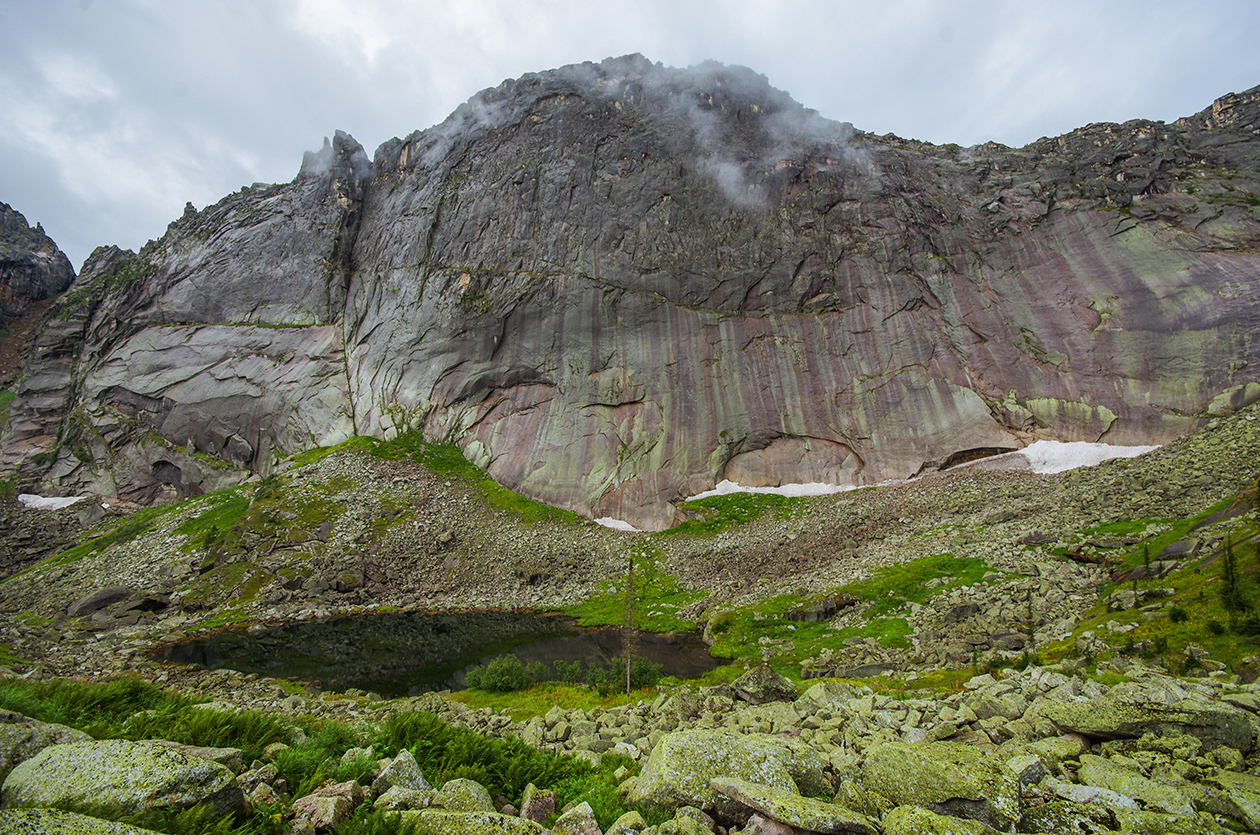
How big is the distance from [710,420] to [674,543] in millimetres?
15519

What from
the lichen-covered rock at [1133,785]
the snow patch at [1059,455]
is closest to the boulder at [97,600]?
the lichen-covered rock at [1133,785]

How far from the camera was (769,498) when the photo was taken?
50.4 metres

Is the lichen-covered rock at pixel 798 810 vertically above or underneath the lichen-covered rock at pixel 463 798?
above

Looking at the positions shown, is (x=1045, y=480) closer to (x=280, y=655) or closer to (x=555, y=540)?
(x=555, y=540)

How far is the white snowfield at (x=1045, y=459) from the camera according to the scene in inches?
1687

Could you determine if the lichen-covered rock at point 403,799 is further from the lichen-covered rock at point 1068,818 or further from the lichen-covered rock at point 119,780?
the lichen-covered rock at point 1068,818

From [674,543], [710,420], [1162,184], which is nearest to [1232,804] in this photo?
[674,543]

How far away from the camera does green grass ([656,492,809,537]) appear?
47344 mm

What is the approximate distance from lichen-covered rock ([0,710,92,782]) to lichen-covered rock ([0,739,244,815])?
263mm

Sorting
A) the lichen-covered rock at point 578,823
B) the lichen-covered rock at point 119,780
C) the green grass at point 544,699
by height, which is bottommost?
the green grass at point 544,699

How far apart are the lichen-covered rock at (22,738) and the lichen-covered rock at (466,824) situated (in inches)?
137

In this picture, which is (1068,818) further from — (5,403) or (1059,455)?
(5,403)

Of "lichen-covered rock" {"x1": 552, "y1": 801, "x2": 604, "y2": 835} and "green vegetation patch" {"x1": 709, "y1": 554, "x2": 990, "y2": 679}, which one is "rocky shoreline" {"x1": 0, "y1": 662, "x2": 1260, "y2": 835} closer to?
"lichen-covered rock" {"x1": 552, "y1": 801, "x2": 604, "y2": 835}

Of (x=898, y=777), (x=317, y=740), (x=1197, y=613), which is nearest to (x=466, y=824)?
(x=317, y=740)
